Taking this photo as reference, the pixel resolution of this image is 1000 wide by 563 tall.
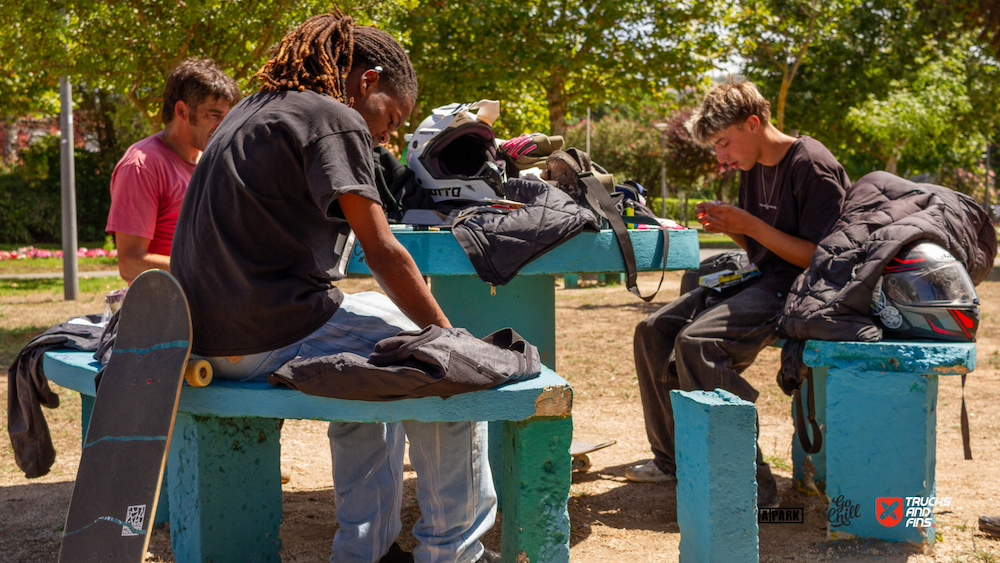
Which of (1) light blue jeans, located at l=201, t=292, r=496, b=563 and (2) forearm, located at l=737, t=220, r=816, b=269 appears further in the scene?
(2) forearm, located at l=737, t=220, r=816, b=269

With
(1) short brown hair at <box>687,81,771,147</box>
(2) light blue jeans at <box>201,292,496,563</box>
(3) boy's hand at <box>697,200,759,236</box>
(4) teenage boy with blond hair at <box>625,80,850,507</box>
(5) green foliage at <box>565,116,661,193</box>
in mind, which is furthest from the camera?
(5) green foliage at <box>565,116,661,193</box>

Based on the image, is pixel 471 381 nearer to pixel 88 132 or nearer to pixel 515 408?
pixel 515 408

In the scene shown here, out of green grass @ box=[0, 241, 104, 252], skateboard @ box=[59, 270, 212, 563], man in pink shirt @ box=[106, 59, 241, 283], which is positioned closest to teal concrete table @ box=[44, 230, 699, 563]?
skateboard @ box=[59, 270, 212, 563]

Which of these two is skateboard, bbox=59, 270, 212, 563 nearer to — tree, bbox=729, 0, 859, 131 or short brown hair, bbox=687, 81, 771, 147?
short brown hair, bbox=687, 81, 771, 147

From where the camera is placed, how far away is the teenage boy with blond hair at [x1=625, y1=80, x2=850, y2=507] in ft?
9.73

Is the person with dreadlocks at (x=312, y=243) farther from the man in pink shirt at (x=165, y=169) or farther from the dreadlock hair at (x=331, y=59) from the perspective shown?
the man in pink shirt at (x=165, y=169)

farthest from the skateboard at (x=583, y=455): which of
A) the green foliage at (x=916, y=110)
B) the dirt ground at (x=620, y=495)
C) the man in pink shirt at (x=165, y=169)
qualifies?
the green foliage at (x=916, y=110)

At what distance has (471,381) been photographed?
181 cm

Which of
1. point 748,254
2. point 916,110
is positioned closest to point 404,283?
point 748,254

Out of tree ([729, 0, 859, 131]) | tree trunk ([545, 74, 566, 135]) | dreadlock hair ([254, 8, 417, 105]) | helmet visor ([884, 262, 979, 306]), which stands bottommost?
helmet visor ([884, 262, 979, 306])

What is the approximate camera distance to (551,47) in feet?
35.8

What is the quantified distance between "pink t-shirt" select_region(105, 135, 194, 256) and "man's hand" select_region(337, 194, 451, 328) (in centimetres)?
143

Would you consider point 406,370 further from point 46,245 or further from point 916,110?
point 46,245

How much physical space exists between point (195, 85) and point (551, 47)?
8333 millimetres
